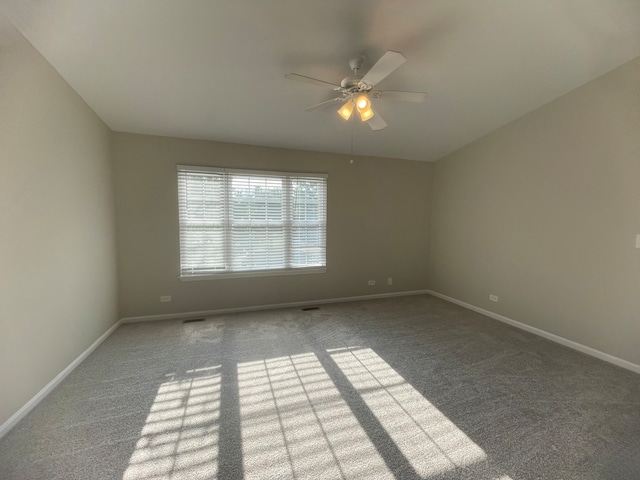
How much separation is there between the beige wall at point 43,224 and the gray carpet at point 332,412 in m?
0.35

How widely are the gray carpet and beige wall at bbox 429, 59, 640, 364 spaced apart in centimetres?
55

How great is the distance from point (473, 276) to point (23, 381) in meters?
5.28

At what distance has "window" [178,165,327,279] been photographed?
12.6ft

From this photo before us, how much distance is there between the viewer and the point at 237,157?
395 centimetres

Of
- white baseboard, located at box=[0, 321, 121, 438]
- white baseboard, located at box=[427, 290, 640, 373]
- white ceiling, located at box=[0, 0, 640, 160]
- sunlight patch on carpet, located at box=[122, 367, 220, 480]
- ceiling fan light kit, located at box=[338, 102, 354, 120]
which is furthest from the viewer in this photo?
white baseboard, located at box=[427, 290, 640, 373]

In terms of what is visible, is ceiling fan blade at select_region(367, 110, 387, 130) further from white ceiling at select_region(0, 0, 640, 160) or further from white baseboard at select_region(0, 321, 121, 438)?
white baseboard at select_region(0, 321, 121, 438)

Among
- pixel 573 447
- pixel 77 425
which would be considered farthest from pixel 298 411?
pixel 573 447

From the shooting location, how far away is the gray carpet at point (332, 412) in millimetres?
1531

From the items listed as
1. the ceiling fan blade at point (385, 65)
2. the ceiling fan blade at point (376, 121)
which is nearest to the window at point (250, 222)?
the ceiling fan blade at point (376, 121)

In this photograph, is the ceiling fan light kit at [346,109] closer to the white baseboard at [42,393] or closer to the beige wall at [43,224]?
the beige wall at [43,224]

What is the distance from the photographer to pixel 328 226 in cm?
448

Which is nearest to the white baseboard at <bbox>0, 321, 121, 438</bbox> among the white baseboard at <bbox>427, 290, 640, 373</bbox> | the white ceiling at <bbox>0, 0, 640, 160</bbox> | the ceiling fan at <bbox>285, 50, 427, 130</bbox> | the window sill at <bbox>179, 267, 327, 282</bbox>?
the window sill at <bbox>179, 267, 327, 282</bbox>

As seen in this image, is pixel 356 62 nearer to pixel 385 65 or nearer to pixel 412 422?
pixel 385 65

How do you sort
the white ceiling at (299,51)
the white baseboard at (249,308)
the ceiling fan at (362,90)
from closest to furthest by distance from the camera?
the white ceiling at (299,51) → the ceiling fan at (362,90) → the white baseboard at (249,308)
